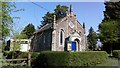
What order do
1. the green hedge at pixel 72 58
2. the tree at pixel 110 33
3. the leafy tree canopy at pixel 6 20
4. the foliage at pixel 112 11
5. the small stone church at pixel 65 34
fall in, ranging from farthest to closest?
the foliage at pixel 112 11 < the small stone church at pixel 65 34 < the tree at pixel 110 33 < the green hedge at pixel 72 58 < the leafy tree canopy at pixel 6 20

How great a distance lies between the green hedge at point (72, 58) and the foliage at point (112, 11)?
84.2ft

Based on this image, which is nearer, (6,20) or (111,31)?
(6,20)

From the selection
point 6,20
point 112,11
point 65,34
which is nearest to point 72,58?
point 6,20

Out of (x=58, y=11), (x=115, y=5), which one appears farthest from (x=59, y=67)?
(x=58, y=11)

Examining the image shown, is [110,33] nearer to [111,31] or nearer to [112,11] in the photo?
[111,31]

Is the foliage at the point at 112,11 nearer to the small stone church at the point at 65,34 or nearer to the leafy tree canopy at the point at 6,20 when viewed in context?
the small stone church at the point at 65,34

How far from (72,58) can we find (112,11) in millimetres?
31237

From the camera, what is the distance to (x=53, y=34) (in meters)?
41.9

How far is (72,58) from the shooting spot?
17594 mm

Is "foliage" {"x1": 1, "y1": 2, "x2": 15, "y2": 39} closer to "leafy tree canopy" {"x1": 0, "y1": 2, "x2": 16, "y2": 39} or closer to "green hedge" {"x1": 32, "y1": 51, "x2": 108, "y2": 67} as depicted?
"leafy tree canopy" {"x1": 0, "y1": 2, "x2": 16, "y2": 39}

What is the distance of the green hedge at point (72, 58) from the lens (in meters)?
17.5

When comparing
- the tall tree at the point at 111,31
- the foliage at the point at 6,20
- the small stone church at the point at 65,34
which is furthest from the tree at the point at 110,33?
the foliage at the point at 6,20

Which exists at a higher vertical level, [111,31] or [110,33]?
[111,31]

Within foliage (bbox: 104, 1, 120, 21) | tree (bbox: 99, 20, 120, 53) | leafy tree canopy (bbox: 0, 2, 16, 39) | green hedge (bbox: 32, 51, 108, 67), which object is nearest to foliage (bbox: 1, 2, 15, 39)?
leafy tree canopy (bbox: 0, 2, 16, 39)
